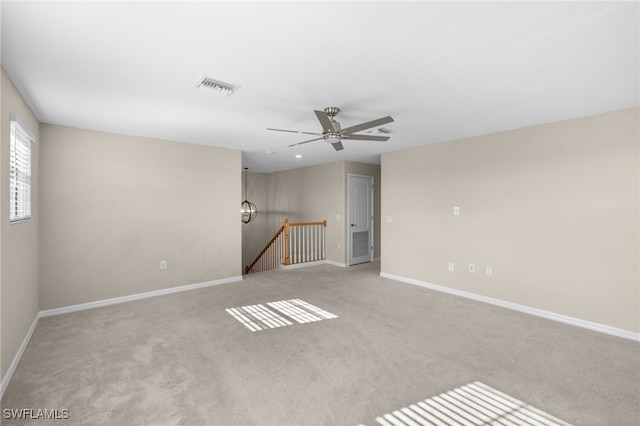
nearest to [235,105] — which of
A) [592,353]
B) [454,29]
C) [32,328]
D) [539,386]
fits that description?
[454,29]

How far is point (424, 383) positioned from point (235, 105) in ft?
10.1

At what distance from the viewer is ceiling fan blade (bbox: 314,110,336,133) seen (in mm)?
2656

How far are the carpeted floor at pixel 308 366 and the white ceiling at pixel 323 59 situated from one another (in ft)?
7.91

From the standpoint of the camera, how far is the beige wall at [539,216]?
128 inches

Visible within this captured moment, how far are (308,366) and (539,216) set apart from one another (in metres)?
3.41

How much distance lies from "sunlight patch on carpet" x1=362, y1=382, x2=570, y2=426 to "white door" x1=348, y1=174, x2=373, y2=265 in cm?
466

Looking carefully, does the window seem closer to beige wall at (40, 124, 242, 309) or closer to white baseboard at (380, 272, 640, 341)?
beige wall at (40, 124, 242, 309)

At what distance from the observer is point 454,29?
5.90ft

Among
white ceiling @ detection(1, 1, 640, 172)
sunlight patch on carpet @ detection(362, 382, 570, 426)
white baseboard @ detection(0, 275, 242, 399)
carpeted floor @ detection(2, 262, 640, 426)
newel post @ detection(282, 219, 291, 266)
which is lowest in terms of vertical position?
sunlight patch on carpet @ detection(362, 382, 570, 426)

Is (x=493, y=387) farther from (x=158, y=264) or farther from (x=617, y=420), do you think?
(x=158, y=264)

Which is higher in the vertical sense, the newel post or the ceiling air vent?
the ceiling air vent

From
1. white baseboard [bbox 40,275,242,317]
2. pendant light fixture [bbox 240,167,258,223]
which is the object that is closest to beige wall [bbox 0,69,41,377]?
white baseboard [bbox 40,275,242,317]

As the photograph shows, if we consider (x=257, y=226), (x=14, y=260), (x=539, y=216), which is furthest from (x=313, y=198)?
(x=14, y=260)

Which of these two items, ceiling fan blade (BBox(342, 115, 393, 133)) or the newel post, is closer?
ceiling fan blade (BBox(342, 115, 393, 133))
